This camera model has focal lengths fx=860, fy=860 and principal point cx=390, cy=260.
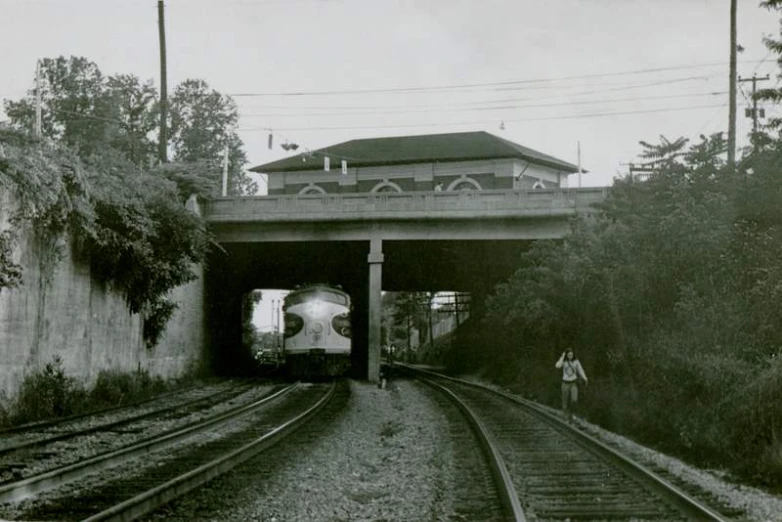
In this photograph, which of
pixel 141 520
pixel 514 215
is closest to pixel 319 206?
pixel 514 215

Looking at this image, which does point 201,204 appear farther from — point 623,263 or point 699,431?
point 699,431

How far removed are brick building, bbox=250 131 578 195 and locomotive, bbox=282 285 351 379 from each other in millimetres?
25562

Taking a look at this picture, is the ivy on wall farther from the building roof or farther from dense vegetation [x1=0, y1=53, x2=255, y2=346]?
the building roof

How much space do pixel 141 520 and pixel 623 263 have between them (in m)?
17.3

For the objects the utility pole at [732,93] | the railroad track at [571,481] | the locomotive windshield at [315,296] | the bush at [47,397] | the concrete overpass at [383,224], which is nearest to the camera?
the railroad track at [571,481]

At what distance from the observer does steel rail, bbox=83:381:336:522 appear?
8.81m

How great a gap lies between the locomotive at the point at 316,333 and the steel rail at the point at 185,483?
16.7m

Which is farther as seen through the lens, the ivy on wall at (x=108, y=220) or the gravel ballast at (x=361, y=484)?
the ivy on wall at (x=108, y=220)

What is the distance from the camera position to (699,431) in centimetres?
1605

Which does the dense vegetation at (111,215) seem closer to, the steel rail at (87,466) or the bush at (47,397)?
the bush at (47,397)

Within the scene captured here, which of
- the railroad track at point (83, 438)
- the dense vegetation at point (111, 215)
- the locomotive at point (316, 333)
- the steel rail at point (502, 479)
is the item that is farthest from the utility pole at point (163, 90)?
the steel rail at point (502, 479)

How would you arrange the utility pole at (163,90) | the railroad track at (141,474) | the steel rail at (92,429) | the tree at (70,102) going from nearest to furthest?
the railroad track at (141,474)
the steel rail at (92,429)
the utility pole at (163,90)
the tree at (70,102)

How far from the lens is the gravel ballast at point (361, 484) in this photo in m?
9.68

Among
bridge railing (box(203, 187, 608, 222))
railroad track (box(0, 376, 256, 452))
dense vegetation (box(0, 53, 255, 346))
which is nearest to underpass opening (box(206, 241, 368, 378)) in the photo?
bridge railing (box(203, 187, 608, 222))
